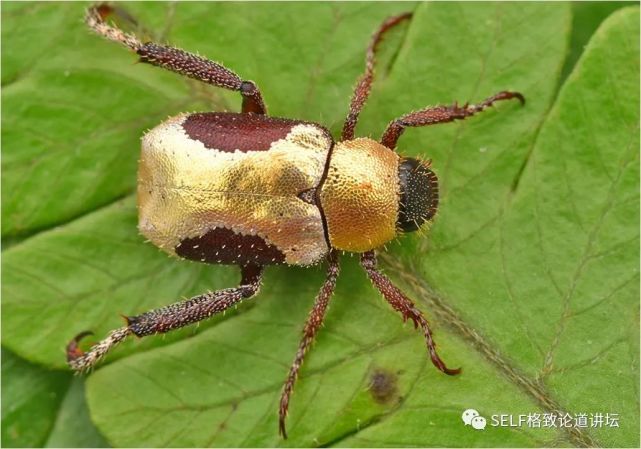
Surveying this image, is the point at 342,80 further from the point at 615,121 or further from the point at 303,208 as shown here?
the point at 615,121

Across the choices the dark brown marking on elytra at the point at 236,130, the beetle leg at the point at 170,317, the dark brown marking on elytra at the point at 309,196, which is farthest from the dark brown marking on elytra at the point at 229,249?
the dark brown marking on elytra at the point at 236,130

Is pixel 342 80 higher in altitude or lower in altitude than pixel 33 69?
higher

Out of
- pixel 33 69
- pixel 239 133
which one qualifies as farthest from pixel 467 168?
pixel 33 69

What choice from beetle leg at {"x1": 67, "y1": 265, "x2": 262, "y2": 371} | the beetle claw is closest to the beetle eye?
beetle leg at {"x1": 67, "y1": 265, "x2": 262, "y2": 371}

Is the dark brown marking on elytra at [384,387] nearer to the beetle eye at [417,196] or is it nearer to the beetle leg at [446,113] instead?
the beetle eye at [417,196]

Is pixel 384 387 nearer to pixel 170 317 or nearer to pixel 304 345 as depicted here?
pixel 304 345

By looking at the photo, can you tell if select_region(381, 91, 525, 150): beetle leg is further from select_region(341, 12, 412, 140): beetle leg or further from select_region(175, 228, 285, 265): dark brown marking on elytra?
select_region(175, 228, 285, 265): dark brown marking on elytra
